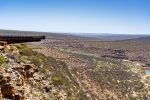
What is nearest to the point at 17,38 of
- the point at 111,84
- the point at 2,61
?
the point at 2,61

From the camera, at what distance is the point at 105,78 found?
5262cm

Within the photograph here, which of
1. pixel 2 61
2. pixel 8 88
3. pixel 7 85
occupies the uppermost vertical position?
pixel 2 61

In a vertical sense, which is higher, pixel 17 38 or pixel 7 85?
pixel 17 38

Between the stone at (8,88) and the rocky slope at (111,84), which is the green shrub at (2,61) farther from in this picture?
the rocky slope at (111,84)

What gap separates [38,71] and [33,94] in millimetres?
4591

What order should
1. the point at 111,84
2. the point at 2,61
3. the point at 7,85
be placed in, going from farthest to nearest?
the point at 111,84 < the point at 2,61 < the point at 7,85

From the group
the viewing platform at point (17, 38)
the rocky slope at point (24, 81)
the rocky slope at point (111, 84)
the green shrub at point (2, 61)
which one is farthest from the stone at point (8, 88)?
the rocky slope at point (111, 84)

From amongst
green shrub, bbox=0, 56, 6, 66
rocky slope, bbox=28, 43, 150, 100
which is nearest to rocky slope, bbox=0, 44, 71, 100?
green shrub, bbox=0, 56, 6, 66

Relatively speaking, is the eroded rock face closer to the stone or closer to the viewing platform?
the stone

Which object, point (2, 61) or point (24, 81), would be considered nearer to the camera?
point (2, 61)

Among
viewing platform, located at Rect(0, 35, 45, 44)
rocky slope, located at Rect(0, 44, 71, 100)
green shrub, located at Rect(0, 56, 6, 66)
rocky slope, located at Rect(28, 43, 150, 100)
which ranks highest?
viewing platform, located at Rect(0, 35, 45, 44)

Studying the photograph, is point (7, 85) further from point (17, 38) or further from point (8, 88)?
point (17, 38)

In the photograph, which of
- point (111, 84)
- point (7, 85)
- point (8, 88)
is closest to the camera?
point (7, 85)

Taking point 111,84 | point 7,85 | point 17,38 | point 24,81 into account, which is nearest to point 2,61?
point 7,85
